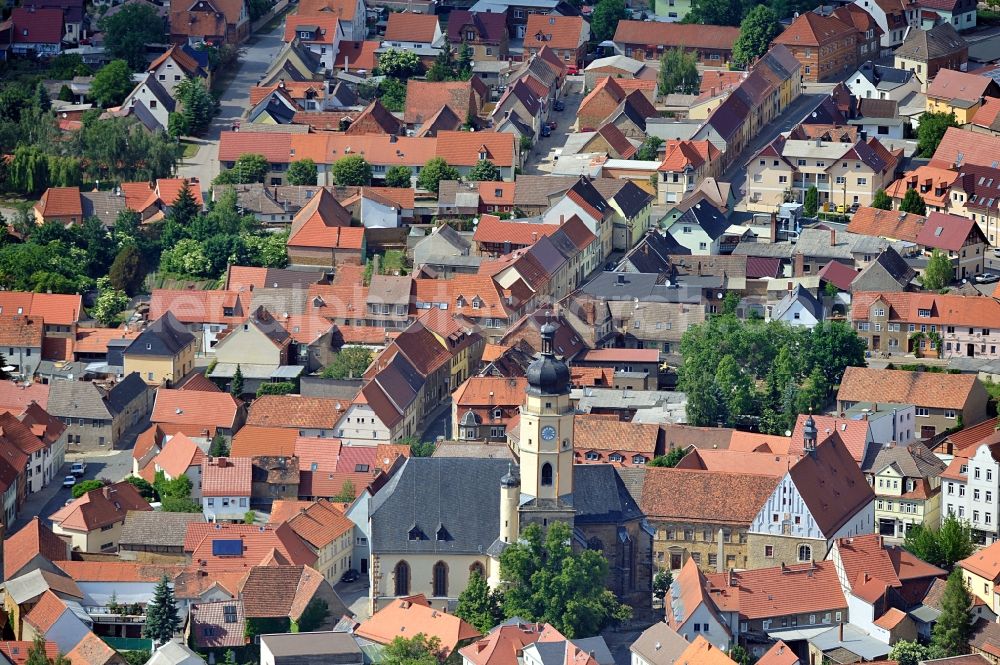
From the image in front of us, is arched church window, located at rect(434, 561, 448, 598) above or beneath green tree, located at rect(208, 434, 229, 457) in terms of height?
beneath

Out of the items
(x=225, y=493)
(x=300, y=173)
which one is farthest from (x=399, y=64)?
(x=225, y=493)

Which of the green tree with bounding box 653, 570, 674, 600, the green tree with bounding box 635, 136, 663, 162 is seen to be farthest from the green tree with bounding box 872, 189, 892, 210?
the green tree with bounding box 653, 570, 674, 600

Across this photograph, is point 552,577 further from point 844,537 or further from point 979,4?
point 979,4

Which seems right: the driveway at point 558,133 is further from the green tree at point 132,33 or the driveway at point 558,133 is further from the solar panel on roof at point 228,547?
the solar panel on roof at point 228,547

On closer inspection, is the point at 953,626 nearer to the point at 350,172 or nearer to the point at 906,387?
the point at 906,387

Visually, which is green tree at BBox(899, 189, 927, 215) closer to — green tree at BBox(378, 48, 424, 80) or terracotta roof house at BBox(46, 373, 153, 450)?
green tree at BBox(378, 48, 424, 80)

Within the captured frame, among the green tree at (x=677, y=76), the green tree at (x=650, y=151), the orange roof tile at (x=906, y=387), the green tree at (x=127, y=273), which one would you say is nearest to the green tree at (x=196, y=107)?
the green tree at (x=127, y=273)
